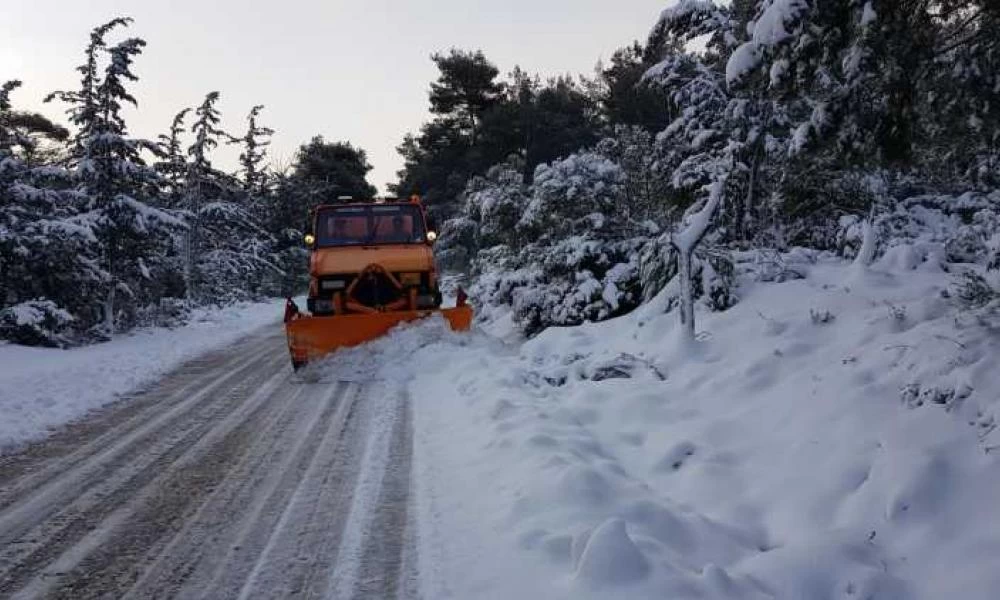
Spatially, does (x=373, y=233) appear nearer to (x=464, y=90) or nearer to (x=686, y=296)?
(x=686, y=296)

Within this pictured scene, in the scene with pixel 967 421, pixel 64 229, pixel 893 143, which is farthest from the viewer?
pixel 64 229

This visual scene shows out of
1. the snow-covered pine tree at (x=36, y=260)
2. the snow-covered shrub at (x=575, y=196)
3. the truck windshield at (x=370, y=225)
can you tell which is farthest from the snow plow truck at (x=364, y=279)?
the snow-covered pine tree at (x=36, y=260)

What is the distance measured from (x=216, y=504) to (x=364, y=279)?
6548 mm

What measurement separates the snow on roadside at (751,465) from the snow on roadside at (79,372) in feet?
12.4

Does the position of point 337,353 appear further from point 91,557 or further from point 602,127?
point 602,127

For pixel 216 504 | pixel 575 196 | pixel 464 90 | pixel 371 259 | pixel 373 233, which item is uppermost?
pixel 464 90

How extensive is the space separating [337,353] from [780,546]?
23.9 feet

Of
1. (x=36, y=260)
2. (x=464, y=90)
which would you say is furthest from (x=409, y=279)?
(x=464, y=90)

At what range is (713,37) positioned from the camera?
10484 millimetres

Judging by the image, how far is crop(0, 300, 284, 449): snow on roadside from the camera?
7.41 metres

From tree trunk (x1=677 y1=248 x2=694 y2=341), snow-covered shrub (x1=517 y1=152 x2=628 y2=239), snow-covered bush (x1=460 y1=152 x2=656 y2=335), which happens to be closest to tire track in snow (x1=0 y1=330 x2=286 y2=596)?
tree trunk (x1=677 y1=248 x2=694 y2=341)

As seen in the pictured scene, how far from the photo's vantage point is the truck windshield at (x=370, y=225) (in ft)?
39.6

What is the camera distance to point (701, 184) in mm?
11070

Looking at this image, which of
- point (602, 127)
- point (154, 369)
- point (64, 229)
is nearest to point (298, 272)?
point (602, 127)
